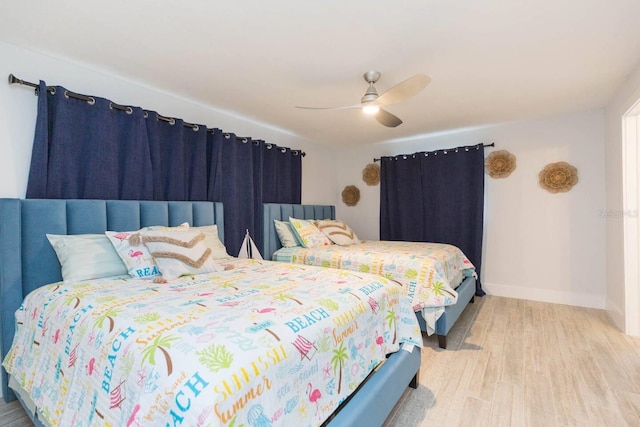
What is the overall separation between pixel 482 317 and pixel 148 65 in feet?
12.7

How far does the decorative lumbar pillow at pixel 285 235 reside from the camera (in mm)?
3596

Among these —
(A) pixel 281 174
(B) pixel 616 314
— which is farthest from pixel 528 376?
(A) pixel 281 174

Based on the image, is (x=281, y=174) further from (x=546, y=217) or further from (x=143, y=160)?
(x=546, y=217)

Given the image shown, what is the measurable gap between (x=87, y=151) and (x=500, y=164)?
4395mm

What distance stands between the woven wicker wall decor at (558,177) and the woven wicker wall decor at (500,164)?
350 mm

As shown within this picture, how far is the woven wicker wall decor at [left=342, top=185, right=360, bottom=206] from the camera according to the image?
201 inches

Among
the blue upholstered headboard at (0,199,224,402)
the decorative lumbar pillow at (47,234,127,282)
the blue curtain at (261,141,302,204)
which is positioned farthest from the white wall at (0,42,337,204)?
the blue curtain at (261,141,302,204)

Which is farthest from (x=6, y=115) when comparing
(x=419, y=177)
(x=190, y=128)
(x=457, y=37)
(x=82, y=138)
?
(x=419, y=177)

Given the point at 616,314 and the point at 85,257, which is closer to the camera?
the point at 85,257

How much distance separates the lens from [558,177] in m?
3.58

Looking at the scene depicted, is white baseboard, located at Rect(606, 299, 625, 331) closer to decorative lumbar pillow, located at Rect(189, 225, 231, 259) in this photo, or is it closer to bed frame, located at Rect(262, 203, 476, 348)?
bed frame, located at Rect(262, 203, 476, 348)

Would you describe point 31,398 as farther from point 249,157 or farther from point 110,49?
point 249,157

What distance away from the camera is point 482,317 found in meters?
3.23

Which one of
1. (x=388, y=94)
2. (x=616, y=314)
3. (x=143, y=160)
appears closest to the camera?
(x=388, y=94)
